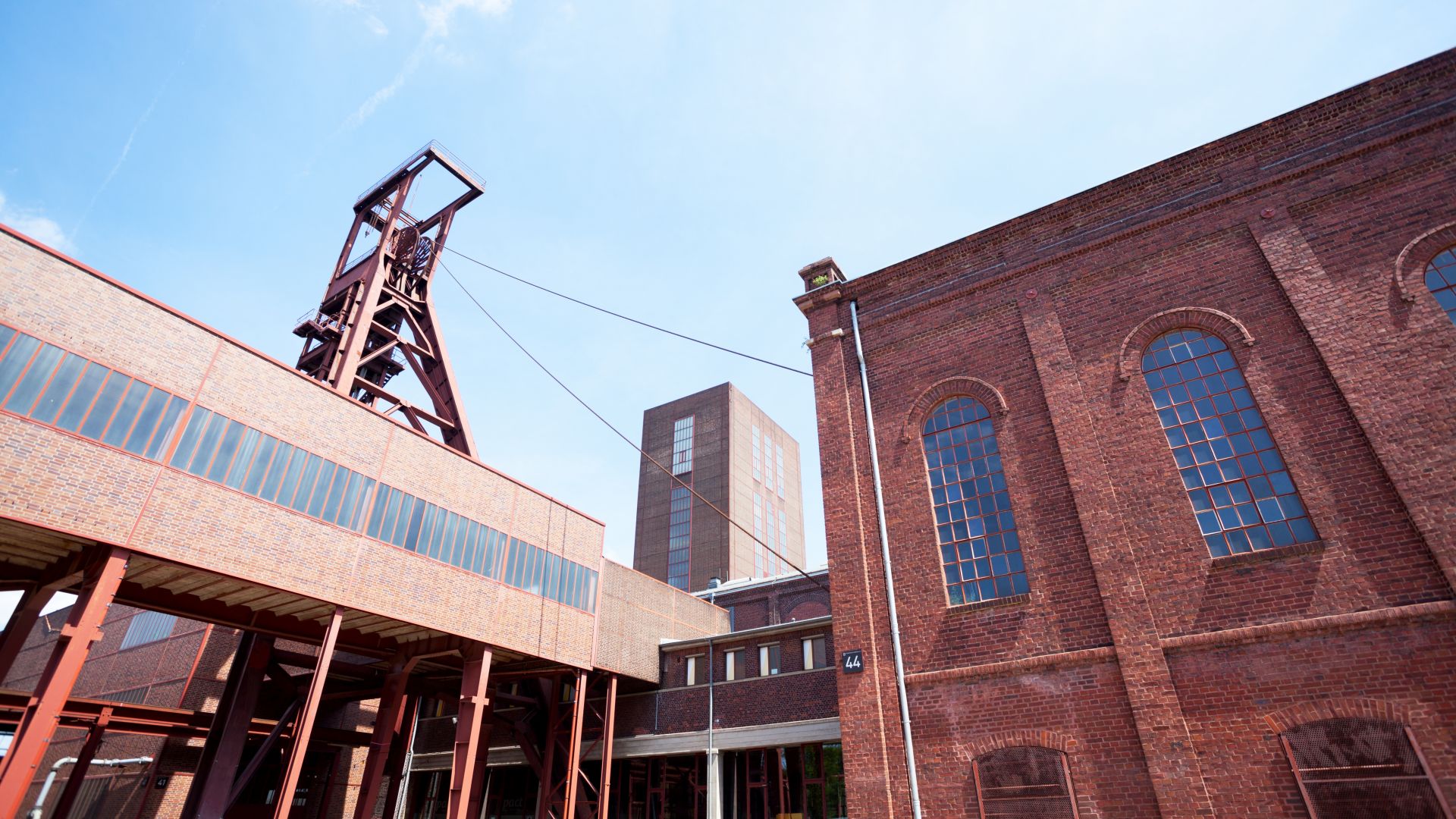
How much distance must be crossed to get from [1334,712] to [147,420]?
670 inches

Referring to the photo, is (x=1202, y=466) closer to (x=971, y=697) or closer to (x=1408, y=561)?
(x=1408, y=561)

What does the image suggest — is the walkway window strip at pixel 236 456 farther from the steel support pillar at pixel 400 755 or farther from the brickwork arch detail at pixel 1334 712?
the brickwork arch detail at pixel 1334 712

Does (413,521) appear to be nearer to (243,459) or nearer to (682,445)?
(243,459)

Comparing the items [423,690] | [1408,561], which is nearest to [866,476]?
[1408,561]

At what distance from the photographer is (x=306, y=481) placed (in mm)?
13094

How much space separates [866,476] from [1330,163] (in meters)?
8.62

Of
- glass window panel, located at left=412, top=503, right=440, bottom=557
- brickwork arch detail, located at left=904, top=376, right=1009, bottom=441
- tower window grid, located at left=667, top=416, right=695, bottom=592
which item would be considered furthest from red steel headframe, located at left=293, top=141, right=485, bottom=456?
tower window grid, located at left=667, top=416, right=695, bottom=592

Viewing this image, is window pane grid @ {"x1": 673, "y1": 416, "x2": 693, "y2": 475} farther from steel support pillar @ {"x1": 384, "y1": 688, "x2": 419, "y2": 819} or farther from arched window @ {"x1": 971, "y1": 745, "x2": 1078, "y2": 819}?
arched window @ {"x1": 971, "y1": 745, "x2": 1078, "y2": 819}

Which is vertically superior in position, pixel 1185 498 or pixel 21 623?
pixel 1185 498

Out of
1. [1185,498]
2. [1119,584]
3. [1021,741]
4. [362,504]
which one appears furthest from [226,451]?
[1185,498]

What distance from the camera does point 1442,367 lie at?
8812 mm

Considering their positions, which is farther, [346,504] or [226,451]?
[346,504]

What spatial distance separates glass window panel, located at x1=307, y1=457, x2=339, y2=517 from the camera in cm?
1311

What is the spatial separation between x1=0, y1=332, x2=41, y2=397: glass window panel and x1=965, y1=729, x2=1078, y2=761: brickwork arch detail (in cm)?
1468
